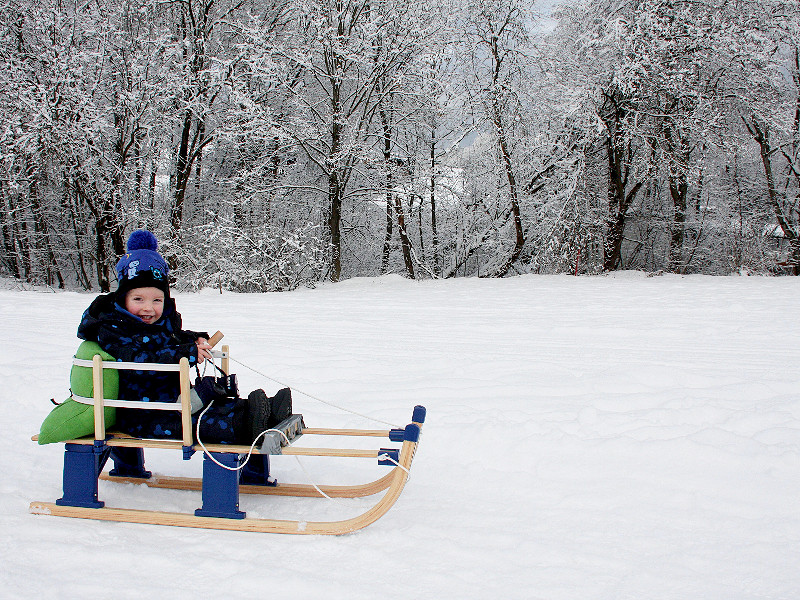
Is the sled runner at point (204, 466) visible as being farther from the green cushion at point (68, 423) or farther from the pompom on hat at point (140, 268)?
the pompom on hat at point (140, 268)

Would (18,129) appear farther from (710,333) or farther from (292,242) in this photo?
(710,333)

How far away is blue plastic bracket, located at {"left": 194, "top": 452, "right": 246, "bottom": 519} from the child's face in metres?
0.83

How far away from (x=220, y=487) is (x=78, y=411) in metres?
0.80

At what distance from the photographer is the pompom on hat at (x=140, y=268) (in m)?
2.93

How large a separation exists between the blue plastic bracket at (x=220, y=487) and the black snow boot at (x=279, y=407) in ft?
0.80

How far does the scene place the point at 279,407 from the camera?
280cm

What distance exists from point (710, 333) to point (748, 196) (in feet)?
41.5

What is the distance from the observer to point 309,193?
53.5ft

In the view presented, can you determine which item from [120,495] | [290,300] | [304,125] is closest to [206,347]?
[120,495]

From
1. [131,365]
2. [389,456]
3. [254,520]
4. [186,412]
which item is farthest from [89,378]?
[389,456]

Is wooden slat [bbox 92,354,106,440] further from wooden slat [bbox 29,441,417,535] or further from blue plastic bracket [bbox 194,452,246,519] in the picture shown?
blue plastic bracket [bbox 194,452,246,519]

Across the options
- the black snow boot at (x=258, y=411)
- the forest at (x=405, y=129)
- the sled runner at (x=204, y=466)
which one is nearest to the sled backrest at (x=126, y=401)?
the sled runner at (x=204, y=466)

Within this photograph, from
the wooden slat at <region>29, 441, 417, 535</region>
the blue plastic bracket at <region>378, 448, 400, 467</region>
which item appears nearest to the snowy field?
the wooden slat at <region>29, 441, 417, 535</region>

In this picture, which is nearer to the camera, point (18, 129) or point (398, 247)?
point (18, 129)
